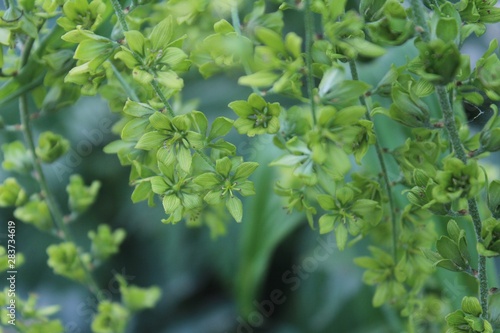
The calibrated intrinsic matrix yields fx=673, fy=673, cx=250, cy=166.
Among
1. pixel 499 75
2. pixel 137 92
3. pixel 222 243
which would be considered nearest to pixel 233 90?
pixel 222 243

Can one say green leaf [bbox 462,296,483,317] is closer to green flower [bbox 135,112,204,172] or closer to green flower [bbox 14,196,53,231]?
green flower [bbox 135,112,204,172]

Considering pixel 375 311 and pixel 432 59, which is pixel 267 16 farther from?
pixel 375 311

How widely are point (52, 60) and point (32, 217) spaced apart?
0.21 metres

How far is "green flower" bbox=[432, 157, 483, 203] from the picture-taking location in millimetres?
416

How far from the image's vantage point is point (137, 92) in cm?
58

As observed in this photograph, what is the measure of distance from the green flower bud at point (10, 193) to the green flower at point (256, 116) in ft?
1.05

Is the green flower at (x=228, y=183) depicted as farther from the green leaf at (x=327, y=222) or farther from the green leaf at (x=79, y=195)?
the green leaf at (x=79, y=195)

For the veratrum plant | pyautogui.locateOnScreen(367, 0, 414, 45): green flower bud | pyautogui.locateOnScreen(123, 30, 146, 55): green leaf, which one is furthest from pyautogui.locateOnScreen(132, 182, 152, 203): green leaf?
pyautogui.locateOnScreen(367, 0, 414, 45): green flower bud

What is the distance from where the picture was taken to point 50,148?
27.4 inches

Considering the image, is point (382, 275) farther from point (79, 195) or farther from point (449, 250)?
point (79, 195)

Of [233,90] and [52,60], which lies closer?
[52,60]

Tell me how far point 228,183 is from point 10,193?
315 millimetres

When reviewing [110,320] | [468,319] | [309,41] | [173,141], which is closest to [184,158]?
[173,141]

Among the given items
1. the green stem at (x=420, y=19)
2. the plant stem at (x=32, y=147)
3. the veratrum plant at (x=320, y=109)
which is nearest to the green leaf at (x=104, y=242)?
the plant stem at (x=32, y=147)
